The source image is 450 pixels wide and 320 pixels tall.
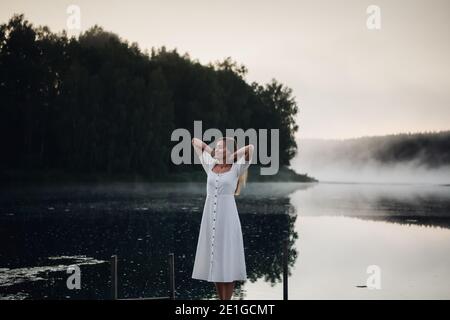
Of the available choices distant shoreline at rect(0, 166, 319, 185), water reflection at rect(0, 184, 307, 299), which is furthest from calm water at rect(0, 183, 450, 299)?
distant shoreline at rect(0, 166, 319, 185)

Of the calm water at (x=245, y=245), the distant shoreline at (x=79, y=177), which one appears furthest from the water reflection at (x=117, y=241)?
the distant shoreline at (x=79, y=177)

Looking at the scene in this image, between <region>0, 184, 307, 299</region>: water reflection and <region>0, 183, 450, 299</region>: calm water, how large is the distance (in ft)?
0.11

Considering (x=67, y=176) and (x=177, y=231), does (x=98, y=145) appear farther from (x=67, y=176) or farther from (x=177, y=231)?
(x=177, y=231)

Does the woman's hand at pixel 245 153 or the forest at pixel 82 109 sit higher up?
the forest at pixel 82 109

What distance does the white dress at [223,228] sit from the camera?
32.4 feet

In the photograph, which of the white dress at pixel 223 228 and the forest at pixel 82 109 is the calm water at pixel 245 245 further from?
the forest at pixel 82 109

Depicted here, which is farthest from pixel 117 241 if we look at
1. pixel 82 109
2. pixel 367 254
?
pixel 82 109

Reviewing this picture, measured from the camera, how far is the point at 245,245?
2556cm

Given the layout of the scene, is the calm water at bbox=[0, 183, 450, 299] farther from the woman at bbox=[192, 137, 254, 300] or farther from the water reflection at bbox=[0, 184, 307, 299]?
the woman at bbox=[192, 137, 254, 300]

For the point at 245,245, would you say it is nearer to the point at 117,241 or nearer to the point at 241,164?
the point at 117,241

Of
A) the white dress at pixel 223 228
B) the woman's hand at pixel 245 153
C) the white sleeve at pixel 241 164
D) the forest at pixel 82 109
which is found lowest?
the white dress at pixel 223 228

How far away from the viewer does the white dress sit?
988 cm

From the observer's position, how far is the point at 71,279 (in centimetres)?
1873

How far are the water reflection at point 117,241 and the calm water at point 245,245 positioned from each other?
0.03 metres
